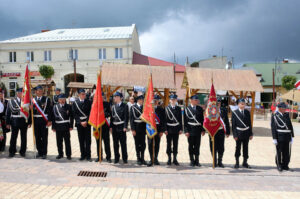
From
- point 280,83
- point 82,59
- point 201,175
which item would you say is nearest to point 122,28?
point 82,59

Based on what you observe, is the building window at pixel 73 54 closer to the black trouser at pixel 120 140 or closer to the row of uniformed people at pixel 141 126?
the row of uniformed people at pixel 141 126

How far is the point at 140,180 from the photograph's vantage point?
17.9ft

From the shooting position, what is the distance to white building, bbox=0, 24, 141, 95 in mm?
35125

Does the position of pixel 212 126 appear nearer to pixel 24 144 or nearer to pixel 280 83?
pixel 24 144

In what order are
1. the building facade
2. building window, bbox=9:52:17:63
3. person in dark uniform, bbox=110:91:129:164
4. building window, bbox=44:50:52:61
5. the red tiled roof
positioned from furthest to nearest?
1. the building facade
2. the red tiled roof
3. building window, bbox=9:52:17:63
4. building window, bbox=44:50:52:61
5. person in dark uniform, bbox=110:91:129:164

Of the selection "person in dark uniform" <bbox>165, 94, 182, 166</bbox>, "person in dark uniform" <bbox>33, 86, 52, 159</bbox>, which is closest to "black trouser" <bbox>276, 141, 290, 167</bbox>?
"person in dark uniform" <bbox>165, 94, 182, 166</bbox>

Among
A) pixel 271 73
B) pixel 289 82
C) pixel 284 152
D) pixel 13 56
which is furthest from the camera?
pixel 271 73

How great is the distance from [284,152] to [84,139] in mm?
5338

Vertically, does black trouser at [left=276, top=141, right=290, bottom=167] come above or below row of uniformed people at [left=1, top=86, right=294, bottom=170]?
below

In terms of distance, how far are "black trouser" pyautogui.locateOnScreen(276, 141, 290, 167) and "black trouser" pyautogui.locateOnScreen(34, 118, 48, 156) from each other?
20.7 ft

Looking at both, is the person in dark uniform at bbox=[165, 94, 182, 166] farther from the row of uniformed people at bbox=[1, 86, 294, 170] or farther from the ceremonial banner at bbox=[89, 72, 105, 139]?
the ceremonial banner at bbox=[89, 72, 105, 139]

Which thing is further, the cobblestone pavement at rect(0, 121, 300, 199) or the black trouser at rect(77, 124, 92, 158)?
the black trouser at rect(77, 124, 92, 158)

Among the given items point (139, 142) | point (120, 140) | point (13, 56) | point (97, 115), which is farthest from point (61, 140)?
point (13, 56)

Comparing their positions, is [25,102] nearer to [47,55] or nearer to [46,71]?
[46,71]
